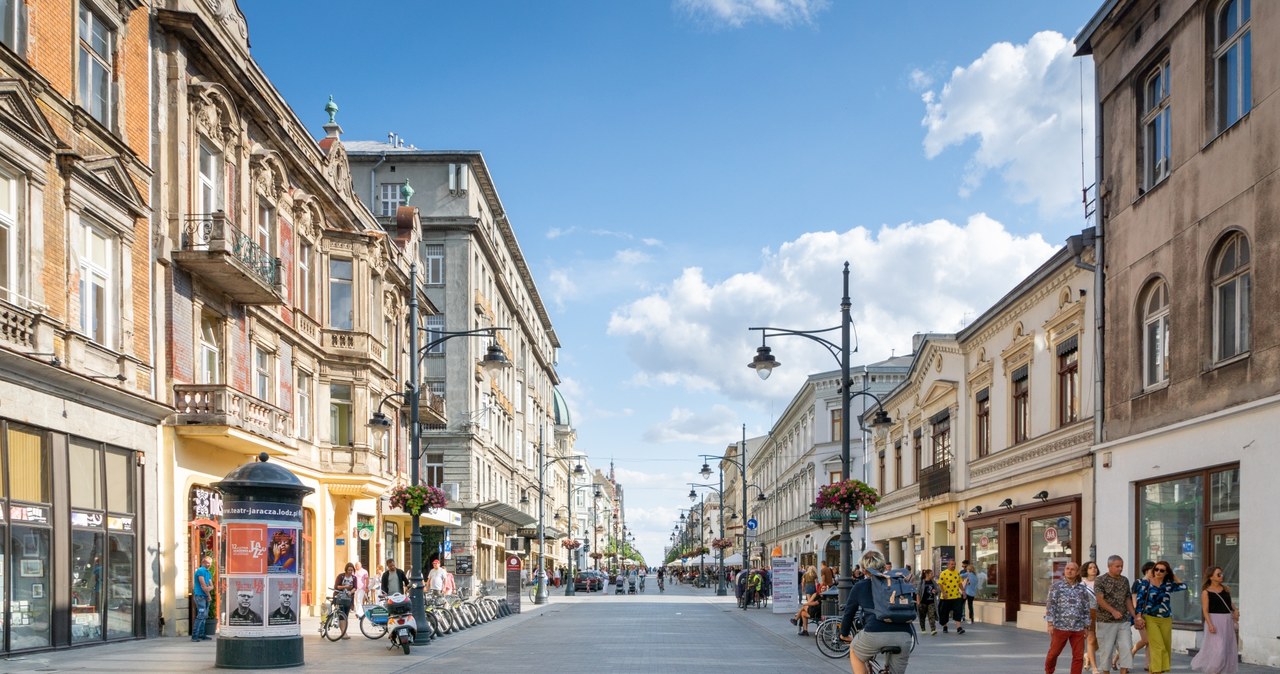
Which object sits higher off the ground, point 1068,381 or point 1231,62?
point 1231,62

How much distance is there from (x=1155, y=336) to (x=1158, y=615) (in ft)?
23.7

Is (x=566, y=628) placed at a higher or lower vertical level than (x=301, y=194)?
lower

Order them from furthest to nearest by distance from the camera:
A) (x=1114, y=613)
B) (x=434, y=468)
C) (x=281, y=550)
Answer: (x=434, y=468)
(x=281, y=550)
(x=1114, y=613)

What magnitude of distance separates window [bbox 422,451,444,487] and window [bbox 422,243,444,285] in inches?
310

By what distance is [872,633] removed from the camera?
10312mm

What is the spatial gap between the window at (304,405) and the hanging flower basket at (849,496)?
14547mm

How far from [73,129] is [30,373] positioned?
4106mm

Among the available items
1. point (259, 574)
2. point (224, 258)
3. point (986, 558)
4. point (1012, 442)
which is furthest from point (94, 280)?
point (986, 558)

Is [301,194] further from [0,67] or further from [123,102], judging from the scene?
[0,67]

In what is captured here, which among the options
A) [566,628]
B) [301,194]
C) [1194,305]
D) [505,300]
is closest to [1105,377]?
[1194,305]

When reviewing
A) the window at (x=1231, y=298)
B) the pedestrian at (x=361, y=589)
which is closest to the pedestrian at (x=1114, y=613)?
the window at (x=1231, y=298)

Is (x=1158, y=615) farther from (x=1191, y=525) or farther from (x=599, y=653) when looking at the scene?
(x=599, y=653)

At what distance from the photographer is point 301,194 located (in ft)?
106

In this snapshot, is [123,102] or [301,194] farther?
[301,194]
